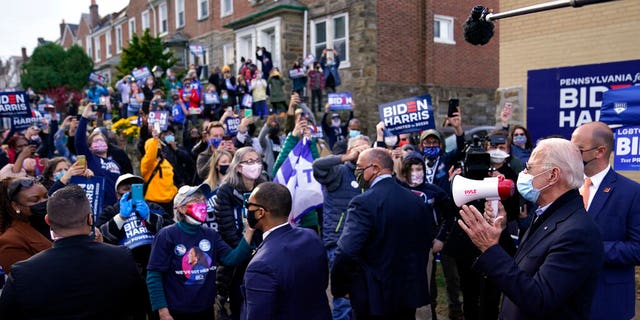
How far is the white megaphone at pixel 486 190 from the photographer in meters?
2.84

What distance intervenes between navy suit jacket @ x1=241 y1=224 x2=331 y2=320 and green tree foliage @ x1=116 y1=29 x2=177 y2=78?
23.7m

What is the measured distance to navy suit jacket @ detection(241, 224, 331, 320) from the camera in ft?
9.46

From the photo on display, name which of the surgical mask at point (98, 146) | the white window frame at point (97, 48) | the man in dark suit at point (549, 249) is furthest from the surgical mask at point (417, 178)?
the white window frame at point (97, 48)

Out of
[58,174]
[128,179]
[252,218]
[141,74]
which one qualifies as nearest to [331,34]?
[141,74]

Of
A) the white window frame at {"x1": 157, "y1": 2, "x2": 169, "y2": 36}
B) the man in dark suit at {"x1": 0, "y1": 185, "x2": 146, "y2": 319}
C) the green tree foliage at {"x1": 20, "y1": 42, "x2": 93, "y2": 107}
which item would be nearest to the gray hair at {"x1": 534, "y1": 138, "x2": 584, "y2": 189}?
the man in dark suit at {"x1": 0, "y1": 185, "x2": 146, "y2": 319}

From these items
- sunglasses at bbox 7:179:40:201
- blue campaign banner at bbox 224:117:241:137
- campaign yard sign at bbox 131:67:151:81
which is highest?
campaign yard sign at bbox 131:67:151:81

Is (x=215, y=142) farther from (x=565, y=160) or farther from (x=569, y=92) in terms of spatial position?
(x=569, y=92)

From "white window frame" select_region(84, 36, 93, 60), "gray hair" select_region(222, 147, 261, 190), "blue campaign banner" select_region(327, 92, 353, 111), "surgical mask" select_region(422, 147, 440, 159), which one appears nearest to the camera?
"gray hair" select_region(222, 147, 261, 190)

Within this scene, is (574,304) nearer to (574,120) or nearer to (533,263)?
(533,263)

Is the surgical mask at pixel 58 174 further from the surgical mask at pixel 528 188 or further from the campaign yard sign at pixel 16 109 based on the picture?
the surgical mask at pixel 528 188

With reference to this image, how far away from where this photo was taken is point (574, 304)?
8.66 ft

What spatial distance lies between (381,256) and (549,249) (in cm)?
156

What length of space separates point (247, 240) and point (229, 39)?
2261 cm

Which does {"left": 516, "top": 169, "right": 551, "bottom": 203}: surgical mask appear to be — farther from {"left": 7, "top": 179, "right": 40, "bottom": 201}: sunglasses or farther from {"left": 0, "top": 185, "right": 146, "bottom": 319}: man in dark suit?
{"left": 7, "top": 179, "right": 40, "bottom": 201}: sunglasses
